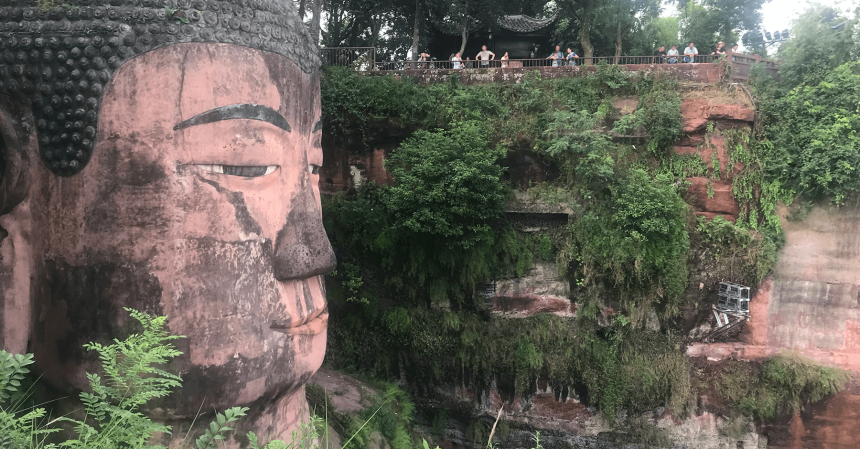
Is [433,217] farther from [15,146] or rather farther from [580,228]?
[15,146]

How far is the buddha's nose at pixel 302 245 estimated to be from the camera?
5219 millimetres

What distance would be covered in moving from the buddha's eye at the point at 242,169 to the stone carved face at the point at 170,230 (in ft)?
0.04

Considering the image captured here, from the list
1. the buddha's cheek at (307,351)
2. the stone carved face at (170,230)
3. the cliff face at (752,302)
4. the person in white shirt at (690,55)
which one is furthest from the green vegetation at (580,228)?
the stone carved face at (170,230)

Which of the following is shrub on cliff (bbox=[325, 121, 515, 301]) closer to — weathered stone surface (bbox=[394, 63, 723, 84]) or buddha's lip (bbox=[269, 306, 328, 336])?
weathered stone surface (bbox=[394, 63, 723, 84])

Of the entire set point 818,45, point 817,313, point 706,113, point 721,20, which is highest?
point 721,20

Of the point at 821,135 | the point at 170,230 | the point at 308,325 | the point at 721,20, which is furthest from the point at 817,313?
the point at 170,230

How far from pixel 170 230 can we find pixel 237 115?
113cm

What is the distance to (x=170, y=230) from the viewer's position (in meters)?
4.68

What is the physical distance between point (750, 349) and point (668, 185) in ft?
12.6

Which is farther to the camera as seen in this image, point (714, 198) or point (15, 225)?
point (714, 198)

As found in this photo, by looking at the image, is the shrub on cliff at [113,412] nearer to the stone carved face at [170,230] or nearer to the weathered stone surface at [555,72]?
the stone carved face at [170,230]

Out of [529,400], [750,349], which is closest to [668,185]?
[750,349]

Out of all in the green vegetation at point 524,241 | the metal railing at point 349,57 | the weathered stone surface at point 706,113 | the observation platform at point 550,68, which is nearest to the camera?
the green vegetation at point 524,241

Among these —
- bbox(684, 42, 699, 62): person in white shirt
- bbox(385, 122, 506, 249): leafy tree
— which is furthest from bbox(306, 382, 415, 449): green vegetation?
bbox(684, 42, 699, 62): person in white shirt
